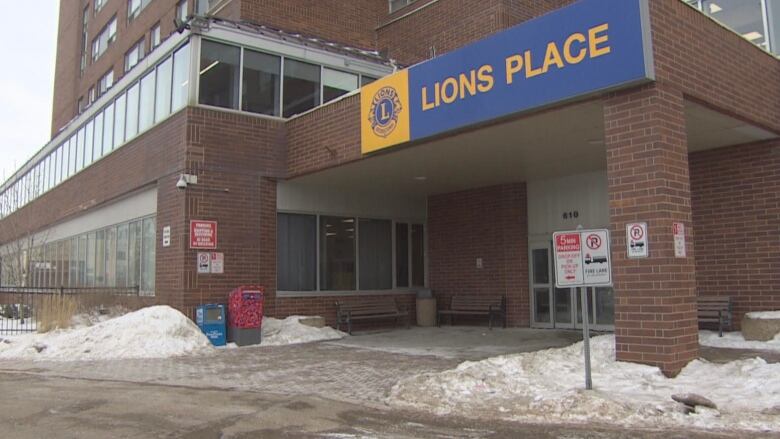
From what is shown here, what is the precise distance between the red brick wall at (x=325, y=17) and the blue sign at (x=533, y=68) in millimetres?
7745

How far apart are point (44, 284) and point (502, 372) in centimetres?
2469

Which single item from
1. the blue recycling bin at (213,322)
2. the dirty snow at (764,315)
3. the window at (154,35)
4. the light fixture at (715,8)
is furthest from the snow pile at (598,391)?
the window at (154,35)

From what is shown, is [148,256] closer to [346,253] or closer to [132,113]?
[132,113]

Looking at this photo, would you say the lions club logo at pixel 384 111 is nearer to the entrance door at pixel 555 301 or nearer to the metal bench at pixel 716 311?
the entrance door at pixel 555 301

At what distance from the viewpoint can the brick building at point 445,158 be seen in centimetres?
903

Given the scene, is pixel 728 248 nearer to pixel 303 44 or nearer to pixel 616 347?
pixel 616 347

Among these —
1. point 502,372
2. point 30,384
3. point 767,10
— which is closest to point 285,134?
point 30,384

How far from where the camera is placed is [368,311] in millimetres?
16906

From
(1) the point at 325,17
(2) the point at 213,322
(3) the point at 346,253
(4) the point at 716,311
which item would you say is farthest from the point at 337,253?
(4) the point at 716,311

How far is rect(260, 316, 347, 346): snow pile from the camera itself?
14.4 m

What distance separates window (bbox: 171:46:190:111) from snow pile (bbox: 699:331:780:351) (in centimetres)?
1182

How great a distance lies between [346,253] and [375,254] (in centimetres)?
99

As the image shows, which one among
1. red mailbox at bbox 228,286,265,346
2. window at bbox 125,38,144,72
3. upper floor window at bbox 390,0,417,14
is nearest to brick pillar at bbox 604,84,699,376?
red mailbox at bbox 228,286,265,346

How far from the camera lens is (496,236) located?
17.3 metres
